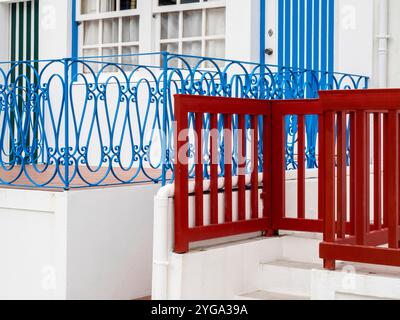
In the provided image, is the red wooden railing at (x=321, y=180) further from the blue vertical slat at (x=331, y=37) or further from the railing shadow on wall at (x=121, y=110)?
the blue vertical slat at (x=331, y=37)

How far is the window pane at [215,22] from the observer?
28.0ft

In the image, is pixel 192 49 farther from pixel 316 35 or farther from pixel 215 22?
pixel 316 35

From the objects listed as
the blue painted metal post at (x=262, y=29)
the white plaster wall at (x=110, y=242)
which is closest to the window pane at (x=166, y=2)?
the blue painted metal post at (x=262, y=29)

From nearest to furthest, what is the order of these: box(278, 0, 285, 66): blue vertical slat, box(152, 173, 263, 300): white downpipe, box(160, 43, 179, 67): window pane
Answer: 1. box(152, 173, 263, 300): white downpipe
2. box(278, 0, 285, 66): blue vertical slat
3. box(160, 43, 179, 67): window pane

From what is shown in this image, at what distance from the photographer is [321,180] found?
537cm

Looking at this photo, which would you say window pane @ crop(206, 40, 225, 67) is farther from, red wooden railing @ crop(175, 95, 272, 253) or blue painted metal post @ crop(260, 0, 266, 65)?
red wooden railing @ crop(175, 95, 272, 253)

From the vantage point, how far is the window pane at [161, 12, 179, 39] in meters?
9.00

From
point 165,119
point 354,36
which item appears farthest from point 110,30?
point 165,119

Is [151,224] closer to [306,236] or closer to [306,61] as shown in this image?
[306,236]

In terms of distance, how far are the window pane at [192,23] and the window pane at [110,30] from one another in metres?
1.09

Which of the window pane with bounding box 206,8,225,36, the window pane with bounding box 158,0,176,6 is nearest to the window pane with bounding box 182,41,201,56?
the window pane with bounding box 206,8,225,36

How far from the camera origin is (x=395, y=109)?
436 cm

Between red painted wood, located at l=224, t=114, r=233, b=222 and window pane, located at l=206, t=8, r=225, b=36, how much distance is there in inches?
129
